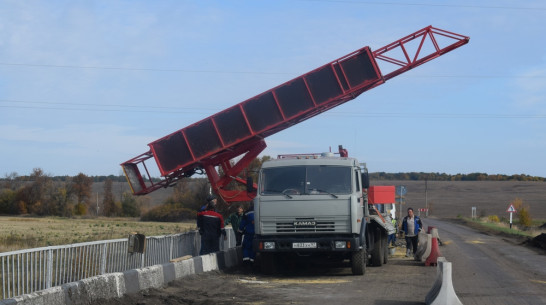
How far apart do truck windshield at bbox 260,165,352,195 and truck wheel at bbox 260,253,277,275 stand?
4.67ft

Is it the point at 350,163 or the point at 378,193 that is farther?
the point at 378,193

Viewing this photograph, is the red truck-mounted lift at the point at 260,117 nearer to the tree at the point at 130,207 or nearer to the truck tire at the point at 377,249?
the truck tire at the point at 377,249

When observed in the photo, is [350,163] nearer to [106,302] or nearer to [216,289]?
[216,289]

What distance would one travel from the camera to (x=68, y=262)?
377 inches

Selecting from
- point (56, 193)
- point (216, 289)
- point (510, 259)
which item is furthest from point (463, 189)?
point (216, 289)

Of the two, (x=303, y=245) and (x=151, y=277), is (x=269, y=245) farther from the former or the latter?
(x=151, y=277)

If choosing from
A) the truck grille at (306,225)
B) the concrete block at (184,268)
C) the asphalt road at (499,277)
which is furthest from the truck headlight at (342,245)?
the concrete block at (184,268)

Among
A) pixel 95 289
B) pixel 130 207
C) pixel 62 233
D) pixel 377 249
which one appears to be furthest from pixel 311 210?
pixel 130 207

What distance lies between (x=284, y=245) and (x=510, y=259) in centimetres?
925

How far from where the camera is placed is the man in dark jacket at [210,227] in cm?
1541

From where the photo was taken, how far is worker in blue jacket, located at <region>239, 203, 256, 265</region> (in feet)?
53.0

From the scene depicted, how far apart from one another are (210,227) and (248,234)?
1.08 metres

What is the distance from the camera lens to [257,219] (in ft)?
47.4

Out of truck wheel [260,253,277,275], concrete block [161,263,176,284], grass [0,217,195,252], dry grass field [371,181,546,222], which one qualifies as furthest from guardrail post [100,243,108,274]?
dry grass field [371,181,546,222]
